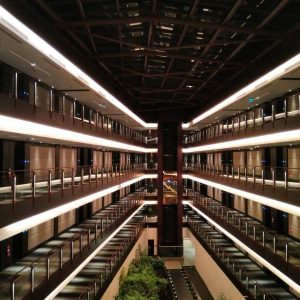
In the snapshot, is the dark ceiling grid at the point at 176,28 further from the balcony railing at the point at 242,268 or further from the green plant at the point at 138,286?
the green plant at the point at 138,286

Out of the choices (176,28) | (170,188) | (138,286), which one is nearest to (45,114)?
(176,28)

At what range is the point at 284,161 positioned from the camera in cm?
1593

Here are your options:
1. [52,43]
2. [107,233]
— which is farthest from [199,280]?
[52,43]

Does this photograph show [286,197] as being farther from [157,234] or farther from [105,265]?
[157,234]

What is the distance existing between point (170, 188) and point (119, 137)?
33.1 ft

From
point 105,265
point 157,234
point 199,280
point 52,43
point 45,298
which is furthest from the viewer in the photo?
point 157,234

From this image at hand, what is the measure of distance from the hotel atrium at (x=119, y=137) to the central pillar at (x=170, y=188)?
4.37 metres

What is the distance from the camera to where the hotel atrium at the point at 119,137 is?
8.34 meters

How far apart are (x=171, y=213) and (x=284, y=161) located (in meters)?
14.8

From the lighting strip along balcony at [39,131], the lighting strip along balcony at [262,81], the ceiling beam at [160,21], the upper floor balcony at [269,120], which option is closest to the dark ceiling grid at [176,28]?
the ceiling beam at [160,21]

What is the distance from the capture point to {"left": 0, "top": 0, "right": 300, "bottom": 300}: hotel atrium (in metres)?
8.34

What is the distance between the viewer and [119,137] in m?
20.8

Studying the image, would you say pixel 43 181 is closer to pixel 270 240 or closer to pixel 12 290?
pixel 12 290

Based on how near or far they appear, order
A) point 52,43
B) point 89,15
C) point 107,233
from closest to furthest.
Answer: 1. point 52,43
2. point 89,15
3. point 107,233
